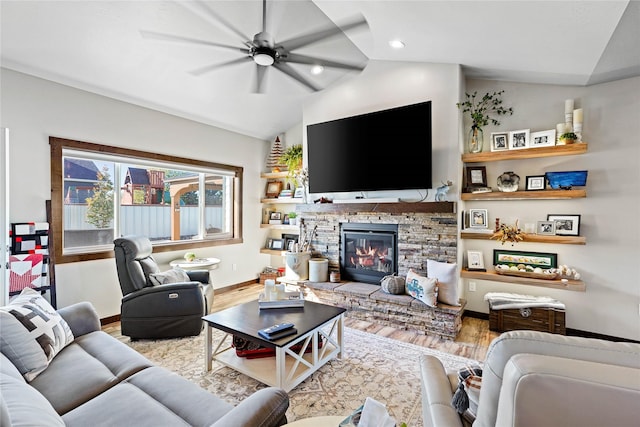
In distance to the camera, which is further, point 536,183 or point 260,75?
point 536,183

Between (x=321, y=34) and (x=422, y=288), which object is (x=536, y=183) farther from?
(x=321, y=34)

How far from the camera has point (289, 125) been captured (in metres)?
5.20

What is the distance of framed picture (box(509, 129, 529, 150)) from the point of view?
3260mm

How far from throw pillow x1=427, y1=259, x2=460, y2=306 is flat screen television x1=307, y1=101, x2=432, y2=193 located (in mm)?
920

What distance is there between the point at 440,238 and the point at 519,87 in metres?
1.91

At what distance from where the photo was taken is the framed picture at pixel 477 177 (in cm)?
356

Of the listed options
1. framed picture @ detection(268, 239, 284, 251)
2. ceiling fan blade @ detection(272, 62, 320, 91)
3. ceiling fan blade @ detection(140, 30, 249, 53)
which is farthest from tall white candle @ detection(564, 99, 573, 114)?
framed picture @ detection(268, 239, 284, 251)

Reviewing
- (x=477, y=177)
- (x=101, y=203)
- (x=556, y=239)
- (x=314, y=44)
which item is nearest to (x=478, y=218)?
(x=477, y=177)

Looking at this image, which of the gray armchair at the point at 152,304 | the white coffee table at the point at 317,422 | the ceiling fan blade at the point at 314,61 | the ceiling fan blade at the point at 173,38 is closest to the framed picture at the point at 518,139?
the ceiling fan blade at the point at 314,61

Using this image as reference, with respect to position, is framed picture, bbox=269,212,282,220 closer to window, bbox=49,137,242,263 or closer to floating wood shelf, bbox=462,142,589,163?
window, bbox=49,137,242,263

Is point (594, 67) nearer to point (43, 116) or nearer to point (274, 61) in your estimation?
point (274, 61)

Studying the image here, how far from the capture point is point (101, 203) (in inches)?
141

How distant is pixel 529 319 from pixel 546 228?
3.23 ft

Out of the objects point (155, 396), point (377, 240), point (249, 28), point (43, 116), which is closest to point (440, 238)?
point (377, 240)
